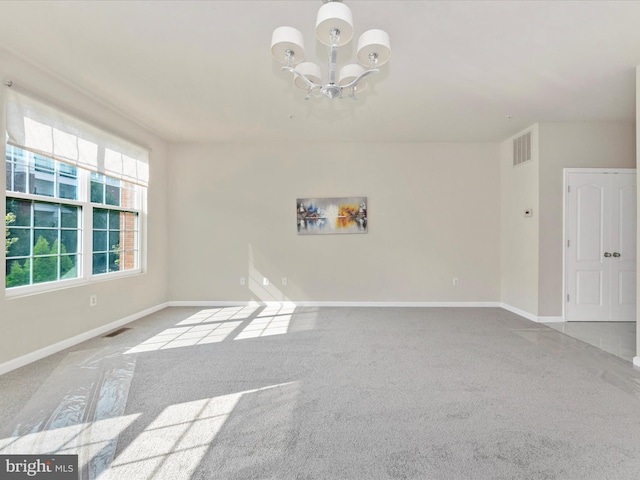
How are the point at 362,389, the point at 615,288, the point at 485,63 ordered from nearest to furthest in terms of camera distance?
the point at 362,389
the point at 485,63
the point at 615,288

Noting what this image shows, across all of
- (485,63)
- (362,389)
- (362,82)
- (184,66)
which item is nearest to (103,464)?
(362,389)

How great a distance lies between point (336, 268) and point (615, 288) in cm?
399

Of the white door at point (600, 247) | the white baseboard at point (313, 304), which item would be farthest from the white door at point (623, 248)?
the white baseboard at point (313, 304)

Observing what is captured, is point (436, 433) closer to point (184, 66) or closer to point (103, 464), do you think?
point (103, 464)

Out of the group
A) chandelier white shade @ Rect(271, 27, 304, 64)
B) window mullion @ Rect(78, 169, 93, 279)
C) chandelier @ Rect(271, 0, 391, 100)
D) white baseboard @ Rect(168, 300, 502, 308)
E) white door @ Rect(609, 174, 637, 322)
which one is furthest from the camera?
white baseboard @ Rect(168, 300, 502, 308)

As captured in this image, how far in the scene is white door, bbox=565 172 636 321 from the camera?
444cm

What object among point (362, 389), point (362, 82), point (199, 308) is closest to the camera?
point (362, 82)

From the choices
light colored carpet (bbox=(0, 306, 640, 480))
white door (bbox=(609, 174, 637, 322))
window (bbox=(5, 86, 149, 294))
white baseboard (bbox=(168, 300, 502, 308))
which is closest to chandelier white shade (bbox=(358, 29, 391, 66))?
light colored carpet (bbox=(0, 306, 640, 480))

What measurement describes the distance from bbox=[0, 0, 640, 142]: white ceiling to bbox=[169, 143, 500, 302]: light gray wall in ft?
2.97

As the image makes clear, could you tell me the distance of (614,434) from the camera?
1.93 meters

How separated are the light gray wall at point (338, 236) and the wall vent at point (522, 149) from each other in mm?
436

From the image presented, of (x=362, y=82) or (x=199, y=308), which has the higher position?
(x=362, y=82)

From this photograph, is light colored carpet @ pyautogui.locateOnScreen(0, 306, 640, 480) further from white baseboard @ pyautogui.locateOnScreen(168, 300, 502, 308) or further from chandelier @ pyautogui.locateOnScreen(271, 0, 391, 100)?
chandelier @ pyautogui.locateOnScreen(271, 0, 391, 100)

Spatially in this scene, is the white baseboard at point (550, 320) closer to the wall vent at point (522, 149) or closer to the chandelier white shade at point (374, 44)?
the wall vent at point (522, 149)
